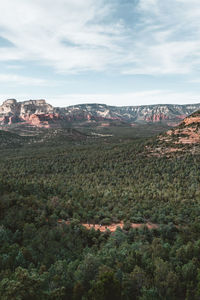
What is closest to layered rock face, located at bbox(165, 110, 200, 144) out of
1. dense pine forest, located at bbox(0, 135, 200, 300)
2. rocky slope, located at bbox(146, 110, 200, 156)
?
rocky slope, located at bbox(146, 110, 200, 156)

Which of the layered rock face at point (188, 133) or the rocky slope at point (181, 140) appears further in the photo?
the layered rock face at point (188, 133)

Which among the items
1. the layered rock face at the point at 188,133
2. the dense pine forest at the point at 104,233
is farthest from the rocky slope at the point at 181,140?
the dense pine forest at the point at 104,233

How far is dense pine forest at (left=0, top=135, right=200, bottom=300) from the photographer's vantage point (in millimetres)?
18062

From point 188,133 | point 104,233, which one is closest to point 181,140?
point 188,133

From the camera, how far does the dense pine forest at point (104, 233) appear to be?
18062 millimetres

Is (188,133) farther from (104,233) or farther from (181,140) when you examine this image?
(104,233)

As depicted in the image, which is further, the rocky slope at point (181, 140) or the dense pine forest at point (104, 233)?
the rocky slope at point (181, 140)

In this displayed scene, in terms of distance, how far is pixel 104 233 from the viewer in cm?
3569

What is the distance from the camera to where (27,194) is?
5378cm

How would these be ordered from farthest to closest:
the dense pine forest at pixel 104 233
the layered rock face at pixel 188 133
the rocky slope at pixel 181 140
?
the layered rock face at pixel 188 133, the rocky slope at pixel 181 140, the dense pine forest at pixel 104 233

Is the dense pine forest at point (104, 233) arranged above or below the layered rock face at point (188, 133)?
below

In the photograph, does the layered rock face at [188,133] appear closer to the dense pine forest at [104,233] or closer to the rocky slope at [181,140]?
the rocky slope at [181,140]

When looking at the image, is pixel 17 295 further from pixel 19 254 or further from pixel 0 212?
pixel 0 212

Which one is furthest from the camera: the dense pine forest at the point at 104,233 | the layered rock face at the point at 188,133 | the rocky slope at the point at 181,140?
the layered rock face at the point at 188,133
